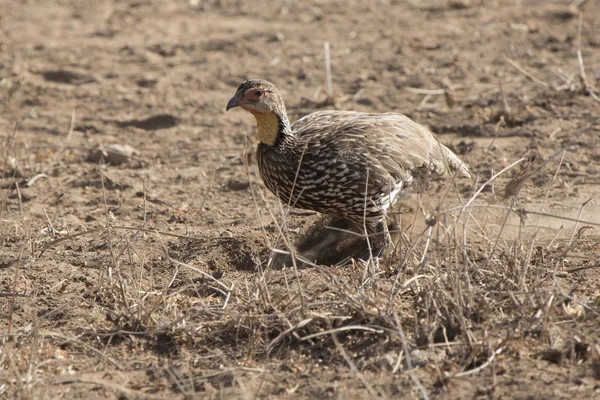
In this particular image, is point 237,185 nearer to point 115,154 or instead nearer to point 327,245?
point 327,245

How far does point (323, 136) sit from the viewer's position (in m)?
6.48

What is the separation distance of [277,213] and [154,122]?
2801 millimetres

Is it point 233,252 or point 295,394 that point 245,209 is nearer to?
point 233,252

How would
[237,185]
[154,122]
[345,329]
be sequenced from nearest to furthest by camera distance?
[345,329] < [237,185] < [154,122]

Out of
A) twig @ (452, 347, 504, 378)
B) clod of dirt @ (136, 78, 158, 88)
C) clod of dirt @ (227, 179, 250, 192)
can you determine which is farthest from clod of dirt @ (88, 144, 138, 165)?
twig @ (452, 347, 504, 378)

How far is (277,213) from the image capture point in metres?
7.10

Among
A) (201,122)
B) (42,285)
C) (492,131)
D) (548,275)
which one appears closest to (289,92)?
(201,122)

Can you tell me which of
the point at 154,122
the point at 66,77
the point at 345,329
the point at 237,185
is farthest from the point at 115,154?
the point at 345,329

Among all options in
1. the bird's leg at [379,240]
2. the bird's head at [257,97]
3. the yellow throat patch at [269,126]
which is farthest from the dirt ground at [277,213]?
the bird's head at [257,97]

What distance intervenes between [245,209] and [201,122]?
7.37 feet

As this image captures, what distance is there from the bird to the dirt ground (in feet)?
0.92

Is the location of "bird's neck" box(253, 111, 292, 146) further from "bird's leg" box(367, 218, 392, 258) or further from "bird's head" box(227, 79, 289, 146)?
"bird's leg" box(367, 218, 392, 258)

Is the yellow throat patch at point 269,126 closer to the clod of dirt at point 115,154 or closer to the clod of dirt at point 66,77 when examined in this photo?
the clod of dirt at point 115,154

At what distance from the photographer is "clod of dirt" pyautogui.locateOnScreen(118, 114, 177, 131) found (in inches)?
365
